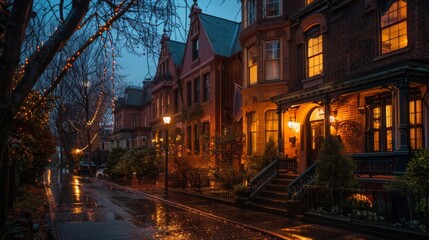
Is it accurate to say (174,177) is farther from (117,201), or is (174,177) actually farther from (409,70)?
(409,70)

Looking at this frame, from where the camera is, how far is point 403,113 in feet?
37.1

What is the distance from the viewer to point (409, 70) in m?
11.3

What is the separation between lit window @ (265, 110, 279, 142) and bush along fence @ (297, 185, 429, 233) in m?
6.77

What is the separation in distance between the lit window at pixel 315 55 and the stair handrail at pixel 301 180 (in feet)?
15.9

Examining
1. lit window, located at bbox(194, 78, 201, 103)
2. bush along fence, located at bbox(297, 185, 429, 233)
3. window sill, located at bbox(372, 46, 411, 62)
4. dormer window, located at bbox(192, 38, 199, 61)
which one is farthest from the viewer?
dormer window, located at bbox(192, 38, 199, 61)

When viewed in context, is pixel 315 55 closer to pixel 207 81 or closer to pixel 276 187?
pixel 276 187

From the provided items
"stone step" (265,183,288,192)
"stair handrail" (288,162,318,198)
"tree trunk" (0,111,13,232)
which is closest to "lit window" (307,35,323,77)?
"stair handrail" (288,162,318,198)

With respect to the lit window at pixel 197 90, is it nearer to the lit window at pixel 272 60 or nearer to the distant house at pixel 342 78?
the distant house at pixel 342 78

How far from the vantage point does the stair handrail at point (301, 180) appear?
12867mm

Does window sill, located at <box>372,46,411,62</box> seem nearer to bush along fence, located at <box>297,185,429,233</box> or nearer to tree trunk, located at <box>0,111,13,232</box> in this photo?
bush along fence, located at <box>297,185,429,233</box>

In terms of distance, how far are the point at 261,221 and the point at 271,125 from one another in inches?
313

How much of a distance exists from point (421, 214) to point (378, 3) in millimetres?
7666

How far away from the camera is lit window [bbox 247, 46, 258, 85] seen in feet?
65.6

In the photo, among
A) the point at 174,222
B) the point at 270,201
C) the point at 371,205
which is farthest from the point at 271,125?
the point at 371,205
